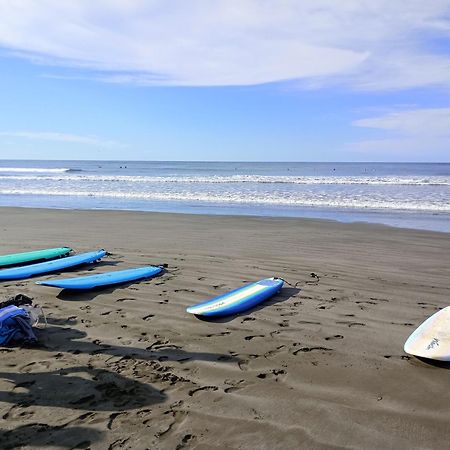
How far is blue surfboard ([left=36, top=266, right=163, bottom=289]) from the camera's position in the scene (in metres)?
5.02

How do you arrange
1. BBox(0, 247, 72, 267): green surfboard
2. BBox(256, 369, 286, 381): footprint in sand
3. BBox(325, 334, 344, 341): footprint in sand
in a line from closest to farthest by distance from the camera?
1. BBox(256, 369, 286, 381): footprint in sand
2. BBox(325, 334, 344, 341): footprint in sand
3. BBox(0, 247, 72, 267): green surfboard

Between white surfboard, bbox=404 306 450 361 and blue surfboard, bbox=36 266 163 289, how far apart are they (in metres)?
3.27

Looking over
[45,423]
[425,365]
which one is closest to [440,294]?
[425,365]

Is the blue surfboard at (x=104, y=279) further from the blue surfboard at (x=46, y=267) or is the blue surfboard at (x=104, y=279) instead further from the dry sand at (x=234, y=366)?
the blue surfboard at (x=46, y=267)

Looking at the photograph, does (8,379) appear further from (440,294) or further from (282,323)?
(440,294)

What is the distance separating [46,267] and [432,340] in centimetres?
479

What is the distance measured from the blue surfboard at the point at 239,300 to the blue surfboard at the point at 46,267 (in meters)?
2.54

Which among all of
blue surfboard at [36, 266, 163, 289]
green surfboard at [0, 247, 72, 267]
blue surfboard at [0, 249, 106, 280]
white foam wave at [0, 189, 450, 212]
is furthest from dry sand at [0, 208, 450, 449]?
white foam wave at [0, 189, 450, 212]

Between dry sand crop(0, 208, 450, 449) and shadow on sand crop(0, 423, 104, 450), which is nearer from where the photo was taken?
shadow on sand crop(0, 423, 104, 450)

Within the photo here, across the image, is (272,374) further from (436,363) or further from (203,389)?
(436,363)

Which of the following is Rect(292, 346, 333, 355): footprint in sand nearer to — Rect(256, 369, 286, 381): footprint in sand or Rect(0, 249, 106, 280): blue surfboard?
Rect(256, 369, 286, 381): footprint in sand

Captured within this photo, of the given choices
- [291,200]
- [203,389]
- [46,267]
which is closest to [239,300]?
[203,389]

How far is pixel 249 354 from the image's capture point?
3.46 meters

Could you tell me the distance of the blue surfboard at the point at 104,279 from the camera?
16.5 ft
